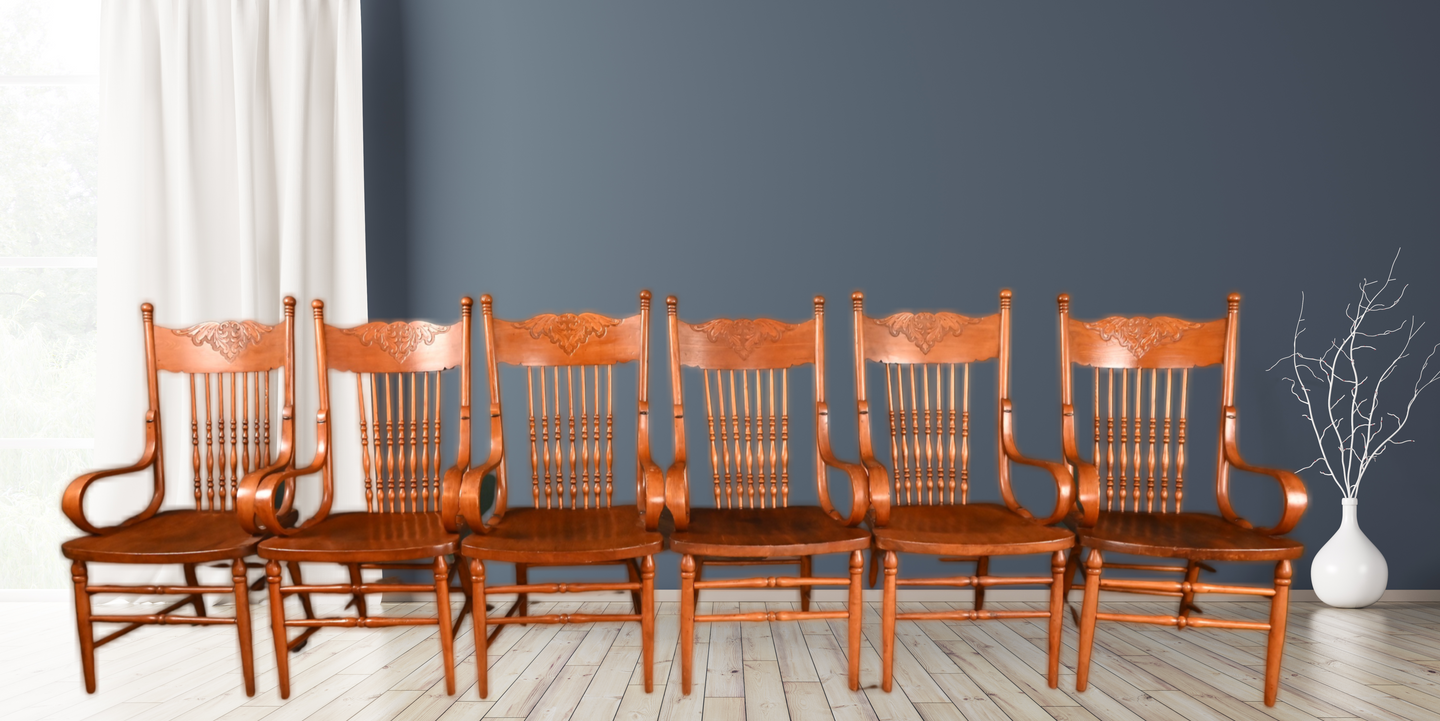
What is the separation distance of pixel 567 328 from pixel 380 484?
845mm

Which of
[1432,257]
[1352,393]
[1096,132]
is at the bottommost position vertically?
[1352,393]

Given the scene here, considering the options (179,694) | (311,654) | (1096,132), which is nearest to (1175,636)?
(1096,132)

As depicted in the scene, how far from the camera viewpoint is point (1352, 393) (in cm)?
324

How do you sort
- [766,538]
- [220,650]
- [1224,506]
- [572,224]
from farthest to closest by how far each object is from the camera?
[572,224]
[220,650]
[1224,506]
[766,538]

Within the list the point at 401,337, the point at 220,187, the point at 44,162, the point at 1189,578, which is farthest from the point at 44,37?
the point at 1189,578

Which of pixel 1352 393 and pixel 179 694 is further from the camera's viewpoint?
pixel 1352 393

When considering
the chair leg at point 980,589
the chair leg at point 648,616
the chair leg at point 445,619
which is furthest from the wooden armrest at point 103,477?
the chair leg at point 980,589

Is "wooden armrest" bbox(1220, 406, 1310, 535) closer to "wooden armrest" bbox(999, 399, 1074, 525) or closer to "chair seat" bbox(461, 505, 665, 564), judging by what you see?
"wooden armrest" bbox(999, 399, 1074, 525)

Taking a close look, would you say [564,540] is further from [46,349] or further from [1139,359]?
[46,349]

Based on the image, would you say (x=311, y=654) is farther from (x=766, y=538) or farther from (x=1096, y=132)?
(x=1096, y=132)

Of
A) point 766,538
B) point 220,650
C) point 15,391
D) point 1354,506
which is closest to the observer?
point 766,538

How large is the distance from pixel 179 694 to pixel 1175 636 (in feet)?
10.8

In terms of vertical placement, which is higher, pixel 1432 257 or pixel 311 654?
pixel 1432 257

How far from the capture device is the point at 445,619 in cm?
221
